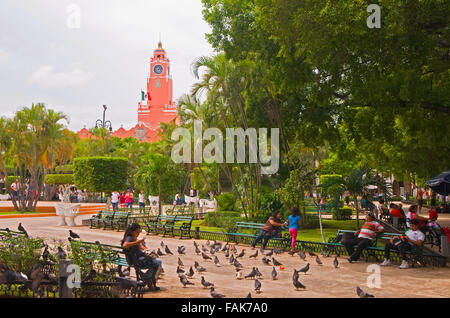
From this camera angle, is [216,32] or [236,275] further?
[216,32]

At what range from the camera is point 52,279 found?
756 cm

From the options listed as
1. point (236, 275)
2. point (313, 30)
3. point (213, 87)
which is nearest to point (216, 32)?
point (213, 87)

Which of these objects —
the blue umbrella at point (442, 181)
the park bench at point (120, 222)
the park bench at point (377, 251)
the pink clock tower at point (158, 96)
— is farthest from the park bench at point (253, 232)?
the pink clock tower at point (158, 96)

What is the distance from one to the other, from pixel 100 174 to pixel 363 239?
70.0 feet

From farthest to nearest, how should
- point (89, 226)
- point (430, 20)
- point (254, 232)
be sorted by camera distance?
point (89, 226)
point (254, 232)
point (430, 20)

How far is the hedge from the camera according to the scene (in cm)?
2927

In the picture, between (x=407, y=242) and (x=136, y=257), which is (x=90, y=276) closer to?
(x=136, y=257)

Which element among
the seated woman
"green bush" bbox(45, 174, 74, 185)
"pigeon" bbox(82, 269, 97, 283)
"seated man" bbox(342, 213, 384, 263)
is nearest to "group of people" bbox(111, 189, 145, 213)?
"green bush" bbox(45, 174, 74, 185)

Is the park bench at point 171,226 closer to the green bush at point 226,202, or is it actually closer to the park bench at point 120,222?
the park bench at point 120,222

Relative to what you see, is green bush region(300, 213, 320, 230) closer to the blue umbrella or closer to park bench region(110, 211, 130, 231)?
the blue umbrella

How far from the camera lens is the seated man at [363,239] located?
11344 mm
